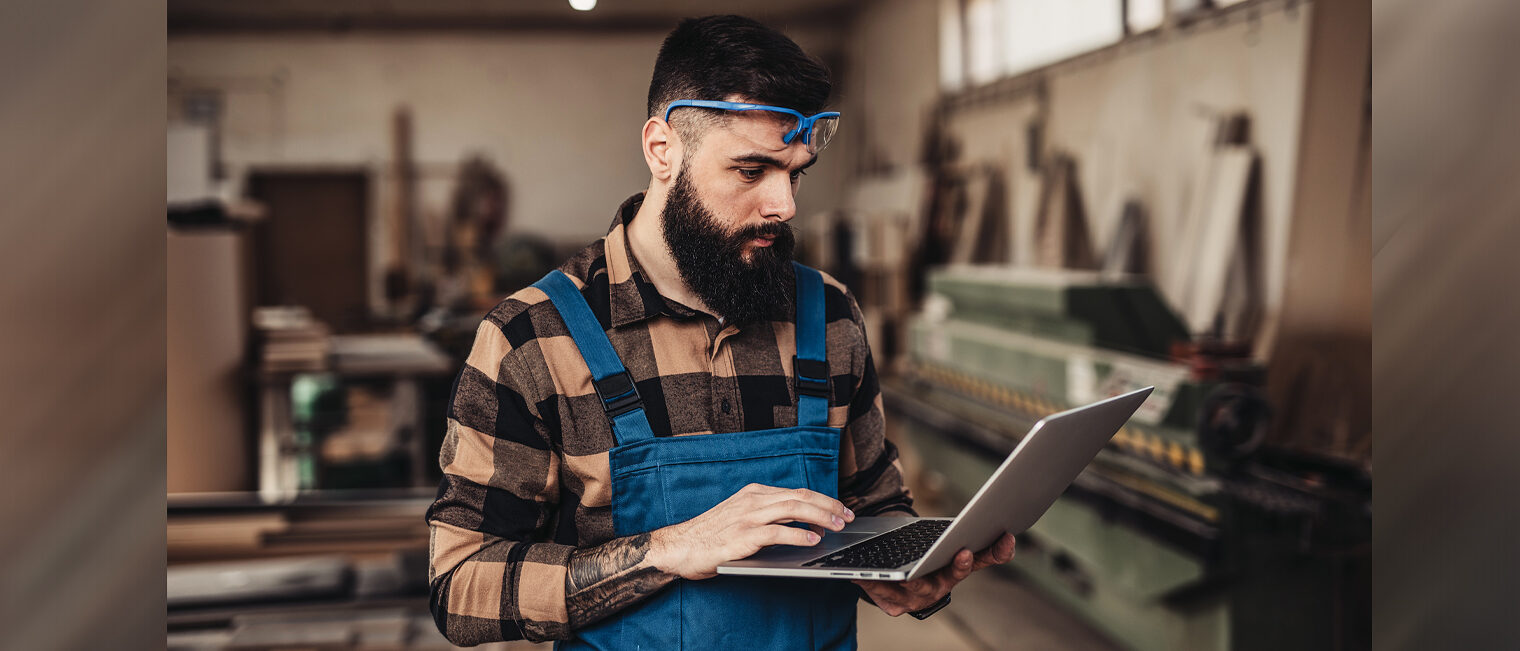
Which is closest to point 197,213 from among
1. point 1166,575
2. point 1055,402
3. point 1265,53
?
point 1055,402

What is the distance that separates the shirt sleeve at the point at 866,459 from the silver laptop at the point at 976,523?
0.47 ft

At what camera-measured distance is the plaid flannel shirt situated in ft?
4.28

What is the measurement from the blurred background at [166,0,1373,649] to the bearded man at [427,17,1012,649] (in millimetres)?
1950

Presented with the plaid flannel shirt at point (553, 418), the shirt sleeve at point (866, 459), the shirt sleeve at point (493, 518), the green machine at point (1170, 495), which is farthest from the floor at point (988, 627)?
the shirt sleeve at point (493, 518)

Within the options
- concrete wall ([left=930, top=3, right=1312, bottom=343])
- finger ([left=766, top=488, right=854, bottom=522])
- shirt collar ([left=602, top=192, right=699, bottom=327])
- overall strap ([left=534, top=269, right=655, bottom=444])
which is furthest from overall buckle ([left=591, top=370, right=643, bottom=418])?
Answer: concrete wall ([left=930, top=3, right=1312, bottom=343])

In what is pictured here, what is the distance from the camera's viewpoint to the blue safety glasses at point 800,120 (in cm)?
136

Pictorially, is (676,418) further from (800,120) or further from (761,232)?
(800,120)

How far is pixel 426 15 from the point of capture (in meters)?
10.9

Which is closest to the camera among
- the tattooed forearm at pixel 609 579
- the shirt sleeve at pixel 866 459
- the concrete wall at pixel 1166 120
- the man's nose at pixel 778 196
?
the tattooed forearm at pixel 609 579

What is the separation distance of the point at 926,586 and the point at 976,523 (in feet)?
0.83

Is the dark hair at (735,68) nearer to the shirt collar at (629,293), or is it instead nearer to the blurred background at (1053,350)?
the shirt collar at (629,293)
